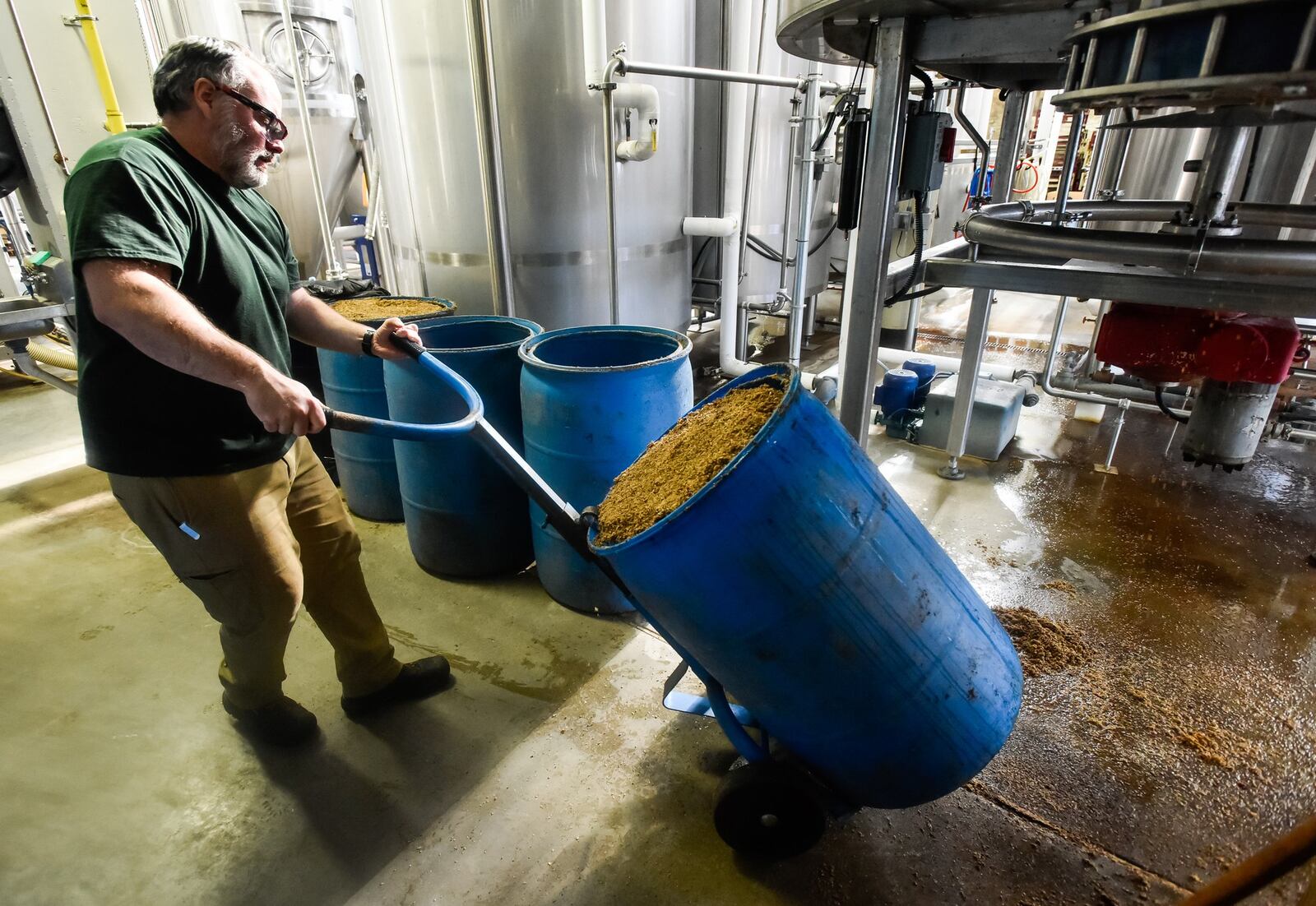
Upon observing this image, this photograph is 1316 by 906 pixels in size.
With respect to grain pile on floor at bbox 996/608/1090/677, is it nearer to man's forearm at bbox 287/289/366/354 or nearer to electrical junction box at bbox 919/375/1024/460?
electrical junction box at bbox 919/375/1024/460

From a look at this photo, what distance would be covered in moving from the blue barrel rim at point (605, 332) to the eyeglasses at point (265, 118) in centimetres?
78

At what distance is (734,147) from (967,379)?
1585 mm

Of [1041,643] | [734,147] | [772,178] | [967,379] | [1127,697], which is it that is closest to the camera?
[1127,697]

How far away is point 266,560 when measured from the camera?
1.42m

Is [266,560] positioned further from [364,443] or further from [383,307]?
[383,307]

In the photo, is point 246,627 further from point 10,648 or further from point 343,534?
point 10,648

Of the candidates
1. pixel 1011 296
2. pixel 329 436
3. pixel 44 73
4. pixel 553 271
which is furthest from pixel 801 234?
pixel 1011 296

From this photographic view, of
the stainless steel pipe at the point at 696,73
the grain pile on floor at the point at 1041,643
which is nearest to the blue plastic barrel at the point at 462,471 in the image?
the stainless steel pipe at the point at 696,73

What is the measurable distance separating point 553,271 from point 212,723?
197 centimetres

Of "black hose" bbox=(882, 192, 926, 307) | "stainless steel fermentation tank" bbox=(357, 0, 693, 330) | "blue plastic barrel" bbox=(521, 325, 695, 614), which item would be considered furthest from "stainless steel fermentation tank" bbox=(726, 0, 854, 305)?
"black hose" bbox=(882, 192, 926, 307)

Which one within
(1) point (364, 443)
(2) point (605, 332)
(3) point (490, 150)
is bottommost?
(1) point (364, 443)

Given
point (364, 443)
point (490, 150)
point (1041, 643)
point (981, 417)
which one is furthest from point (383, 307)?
point (981, 417)

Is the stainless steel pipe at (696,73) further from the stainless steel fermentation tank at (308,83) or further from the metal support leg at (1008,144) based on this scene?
the stainless steel fermentation tank at (308,83)

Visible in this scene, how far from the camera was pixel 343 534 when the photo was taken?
171cm
